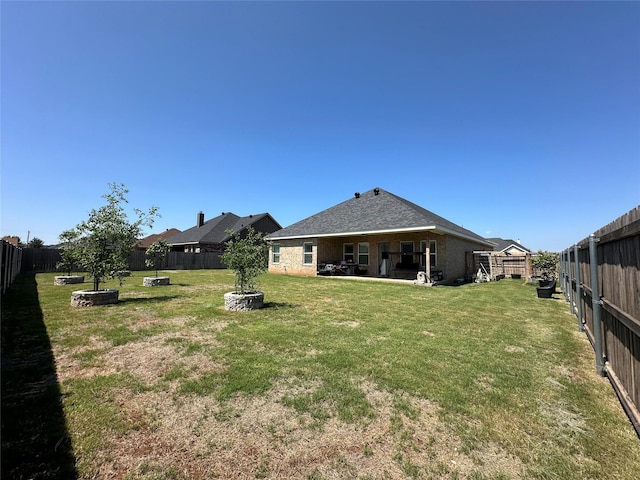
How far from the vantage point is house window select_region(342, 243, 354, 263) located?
63.8ft

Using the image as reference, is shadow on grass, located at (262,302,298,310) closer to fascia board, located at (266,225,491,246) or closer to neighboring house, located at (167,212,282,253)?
fascia board, located at (266,225,491,246)

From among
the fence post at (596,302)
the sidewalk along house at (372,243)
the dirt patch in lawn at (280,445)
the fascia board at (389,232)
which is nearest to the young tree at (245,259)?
the fascia board at (389,232)

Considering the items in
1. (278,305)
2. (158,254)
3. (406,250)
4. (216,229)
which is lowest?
(278,305)

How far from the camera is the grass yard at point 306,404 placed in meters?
2.11

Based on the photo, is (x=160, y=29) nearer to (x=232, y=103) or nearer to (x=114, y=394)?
(x=232, y=103)

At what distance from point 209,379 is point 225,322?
2.89 metres

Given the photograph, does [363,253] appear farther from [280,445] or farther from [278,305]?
[280,445]

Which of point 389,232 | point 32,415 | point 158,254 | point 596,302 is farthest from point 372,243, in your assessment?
point 32,415

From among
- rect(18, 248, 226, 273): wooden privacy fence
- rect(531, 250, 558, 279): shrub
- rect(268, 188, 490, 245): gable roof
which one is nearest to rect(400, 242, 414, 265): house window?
rect(268, 188, 490, 245): gable roof

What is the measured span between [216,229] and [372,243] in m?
21.6

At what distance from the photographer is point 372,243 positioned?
18172 mm

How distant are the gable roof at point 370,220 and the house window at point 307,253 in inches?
30.7

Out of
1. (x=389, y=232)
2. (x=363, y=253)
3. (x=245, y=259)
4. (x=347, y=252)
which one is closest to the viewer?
(x=245, y=259)

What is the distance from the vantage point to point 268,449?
7.42 ft
